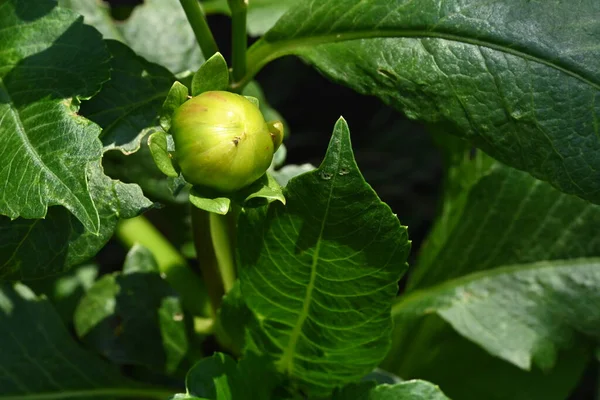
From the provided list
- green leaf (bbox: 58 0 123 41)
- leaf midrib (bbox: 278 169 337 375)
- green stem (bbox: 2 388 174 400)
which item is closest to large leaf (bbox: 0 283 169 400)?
green stem (bbox: 2 388 174 400)

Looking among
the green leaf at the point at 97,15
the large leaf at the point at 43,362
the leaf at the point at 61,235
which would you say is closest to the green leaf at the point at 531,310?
the large leaf at the point at 43,362

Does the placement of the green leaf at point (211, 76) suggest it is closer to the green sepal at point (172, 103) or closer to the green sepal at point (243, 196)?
the green sepal at point (172, 103)

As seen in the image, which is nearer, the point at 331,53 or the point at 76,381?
the point at 331,53

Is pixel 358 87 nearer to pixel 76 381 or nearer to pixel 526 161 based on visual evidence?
pixel 526 161

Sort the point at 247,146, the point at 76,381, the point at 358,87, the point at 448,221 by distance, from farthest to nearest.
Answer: the point at 448,221, the point at 76,381, the point at 358,87, the point at 247,146

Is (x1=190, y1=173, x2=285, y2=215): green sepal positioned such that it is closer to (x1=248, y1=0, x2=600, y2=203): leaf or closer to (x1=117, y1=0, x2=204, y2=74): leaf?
(x1=248, y1=0, x2=600, y2=203): leaf

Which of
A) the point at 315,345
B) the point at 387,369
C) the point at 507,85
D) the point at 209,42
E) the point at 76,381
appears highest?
the point at 507,85

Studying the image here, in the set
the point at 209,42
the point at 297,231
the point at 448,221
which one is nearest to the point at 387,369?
the point at 448,221
